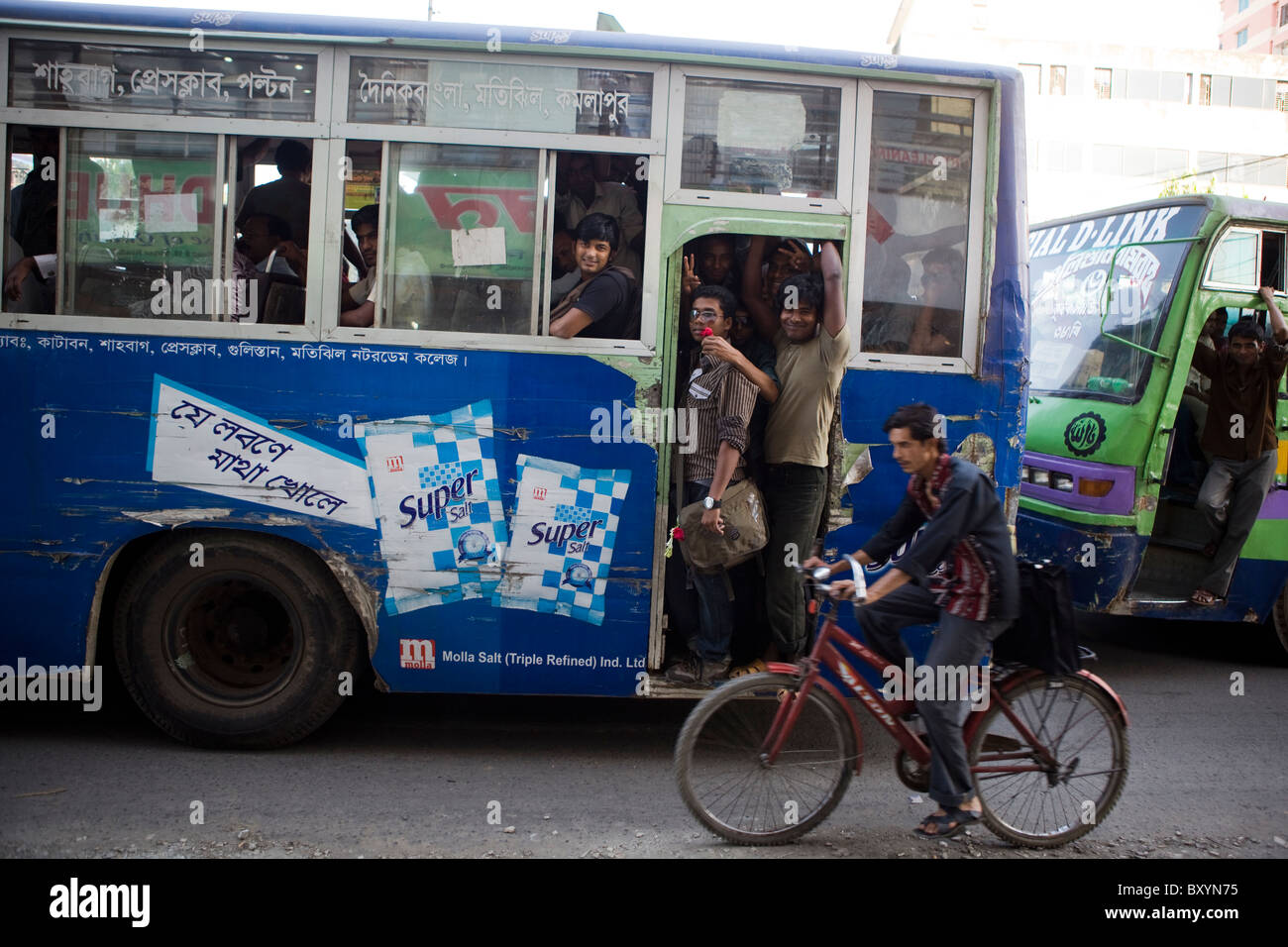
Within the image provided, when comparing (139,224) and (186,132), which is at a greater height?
(186,132)

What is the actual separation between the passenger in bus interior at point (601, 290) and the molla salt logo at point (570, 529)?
77 cm

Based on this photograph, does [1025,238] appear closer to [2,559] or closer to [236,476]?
[236,476]

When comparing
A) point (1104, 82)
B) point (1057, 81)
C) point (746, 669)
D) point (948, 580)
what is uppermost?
point (1104, 82)

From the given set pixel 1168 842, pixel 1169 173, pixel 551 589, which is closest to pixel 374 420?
pixel 551 589

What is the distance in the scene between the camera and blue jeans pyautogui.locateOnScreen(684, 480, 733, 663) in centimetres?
455

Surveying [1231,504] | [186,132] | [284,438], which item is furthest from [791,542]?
[1231,504]

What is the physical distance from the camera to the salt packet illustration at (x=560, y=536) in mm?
4406

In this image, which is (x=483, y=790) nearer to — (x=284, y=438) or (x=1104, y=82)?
(x=284, y=438)

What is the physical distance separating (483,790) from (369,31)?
3.26 metres

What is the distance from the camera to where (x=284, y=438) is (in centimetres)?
436

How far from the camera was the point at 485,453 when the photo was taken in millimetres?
4391

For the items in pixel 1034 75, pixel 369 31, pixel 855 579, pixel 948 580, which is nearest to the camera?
pixel 855 579

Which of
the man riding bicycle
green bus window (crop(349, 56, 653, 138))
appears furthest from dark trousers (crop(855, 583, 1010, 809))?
green bus window (crop(349, 56, 653, 138))

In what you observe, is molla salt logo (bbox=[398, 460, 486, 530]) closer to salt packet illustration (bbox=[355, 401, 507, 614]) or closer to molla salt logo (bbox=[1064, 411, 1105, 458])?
salt packet illustration (bbox=[355, 401, 507, 614])
